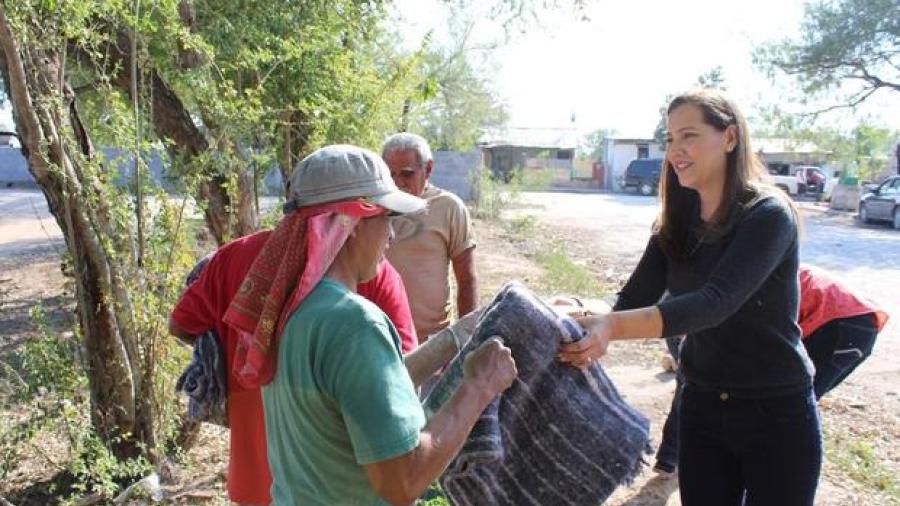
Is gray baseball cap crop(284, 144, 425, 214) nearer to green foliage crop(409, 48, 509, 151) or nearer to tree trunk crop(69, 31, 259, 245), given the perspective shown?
tree trunk crop(69, 31, 259, 245)

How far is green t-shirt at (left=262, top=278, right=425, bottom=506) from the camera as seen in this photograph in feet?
4.58

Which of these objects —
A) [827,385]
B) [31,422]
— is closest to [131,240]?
[31,422]

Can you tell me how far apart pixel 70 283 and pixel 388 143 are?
170 cm

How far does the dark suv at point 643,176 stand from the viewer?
4341 cm

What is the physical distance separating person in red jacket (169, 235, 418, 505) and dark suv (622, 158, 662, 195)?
4200 centimetres

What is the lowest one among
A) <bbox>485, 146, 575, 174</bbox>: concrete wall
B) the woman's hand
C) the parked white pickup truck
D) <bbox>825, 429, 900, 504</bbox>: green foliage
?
the parked white pickup truck

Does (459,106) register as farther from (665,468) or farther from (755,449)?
(755,449)

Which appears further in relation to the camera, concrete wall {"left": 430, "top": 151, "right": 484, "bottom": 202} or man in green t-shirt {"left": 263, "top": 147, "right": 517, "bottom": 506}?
concrete wall {"left": 430, "top": 151, "right": 484, "bottom": 202}

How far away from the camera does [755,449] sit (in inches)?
85.9

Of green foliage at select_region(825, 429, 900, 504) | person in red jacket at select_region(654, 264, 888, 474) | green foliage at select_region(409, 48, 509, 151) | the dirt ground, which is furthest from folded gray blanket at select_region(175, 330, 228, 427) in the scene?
green foliage at select_region(409, 48, 509, 151)

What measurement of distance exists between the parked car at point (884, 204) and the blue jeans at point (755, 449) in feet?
78.8

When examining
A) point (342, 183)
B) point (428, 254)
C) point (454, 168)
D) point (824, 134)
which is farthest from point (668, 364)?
point (824, 134)

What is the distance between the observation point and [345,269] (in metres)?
1.59

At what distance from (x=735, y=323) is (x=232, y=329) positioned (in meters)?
1.40
